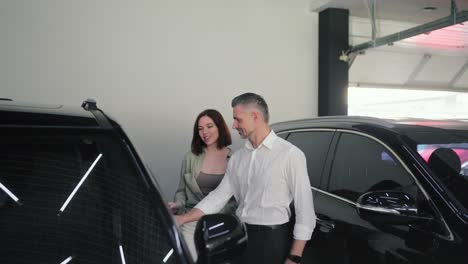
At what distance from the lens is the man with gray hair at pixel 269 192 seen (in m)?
2.13

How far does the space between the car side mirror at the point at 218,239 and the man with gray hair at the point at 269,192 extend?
2.69ft

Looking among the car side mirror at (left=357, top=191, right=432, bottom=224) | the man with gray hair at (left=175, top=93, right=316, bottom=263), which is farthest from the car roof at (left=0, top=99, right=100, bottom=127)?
the car side mirror at (left=357, top=191, right=432, bottom=224)

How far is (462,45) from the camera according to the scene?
239 inches

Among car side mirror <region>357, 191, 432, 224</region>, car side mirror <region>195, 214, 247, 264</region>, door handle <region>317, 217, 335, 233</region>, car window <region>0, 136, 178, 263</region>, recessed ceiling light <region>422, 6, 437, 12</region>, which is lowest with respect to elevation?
door handle <region>317, 217, 335, 233</region>

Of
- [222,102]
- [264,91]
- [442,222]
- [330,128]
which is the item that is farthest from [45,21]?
[442,222]

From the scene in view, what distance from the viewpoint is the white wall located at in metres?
4.39

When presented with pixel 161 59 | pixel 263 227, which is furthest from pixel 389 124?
pixel 161 59

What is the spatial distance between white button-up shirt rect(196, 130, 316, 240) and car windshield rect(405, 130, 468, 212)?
60 cm

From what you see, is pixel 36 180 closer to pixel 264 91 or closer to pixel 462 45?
pixel 264 91

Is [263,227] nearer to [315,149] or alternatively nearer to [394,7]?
[315,149]

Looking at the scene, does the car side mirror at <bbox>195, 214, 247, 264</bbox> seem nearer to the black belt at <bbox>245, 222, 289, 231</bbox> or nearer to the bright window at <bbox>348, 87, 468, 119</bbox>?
the black belt at <bbox>245, 222, 289, 231</bbox>

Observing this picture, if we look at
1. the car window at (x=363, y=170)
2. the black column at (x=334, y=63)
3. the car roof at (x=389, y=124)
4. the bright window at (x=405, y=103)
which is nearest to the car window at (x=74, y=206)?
the car window at (x=363, y=170)

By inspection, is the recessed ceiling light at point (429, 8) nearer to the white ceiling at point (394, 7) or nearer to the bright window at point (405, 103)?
the white ceiling at point (394, 7)

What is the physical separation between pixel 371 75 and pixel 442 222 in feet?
14.4
